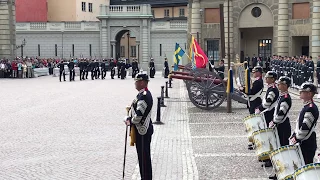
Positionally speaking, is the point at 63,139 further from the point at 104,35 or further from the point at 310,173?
the point at 104,35

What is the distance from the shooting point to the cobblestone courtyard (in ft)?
34.5

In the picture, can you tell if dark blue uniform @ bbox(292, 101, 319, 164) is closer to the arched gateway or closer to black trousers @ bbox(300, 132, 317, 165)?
black trousers @ bbox(300, 132, 317, 165)

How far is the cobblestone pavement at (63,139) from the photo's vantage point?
35.0 ft

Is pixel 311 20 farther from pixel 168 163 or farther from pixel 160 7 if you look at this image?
pixel 160 7

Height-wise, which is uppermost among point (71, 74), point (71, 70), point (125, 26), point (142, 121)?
point (125, 26)

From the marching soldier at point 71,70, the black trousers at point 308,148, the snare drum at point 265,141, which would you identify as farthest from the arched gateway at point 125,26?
the black trousers at point 308,148

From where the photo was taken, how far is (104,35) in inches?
2478

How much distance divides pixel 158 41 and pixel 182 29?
301 cm

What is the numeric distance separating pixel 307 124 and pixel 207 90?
39.8 ft

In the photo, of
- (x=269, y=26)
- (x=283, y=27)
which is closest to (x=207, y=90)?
(x=283, y=27)

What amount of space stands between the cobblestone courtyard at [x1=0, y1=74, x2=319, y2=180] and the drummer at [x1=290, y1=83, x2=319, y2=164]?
5.29ft

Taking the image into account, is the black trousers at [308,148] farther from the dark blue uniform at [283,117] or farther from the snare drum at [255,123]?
the snare drum at [255,123]

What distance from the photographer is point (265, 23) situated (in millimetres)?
38812

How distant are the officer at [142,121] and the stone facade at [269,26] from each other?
2857 cm
